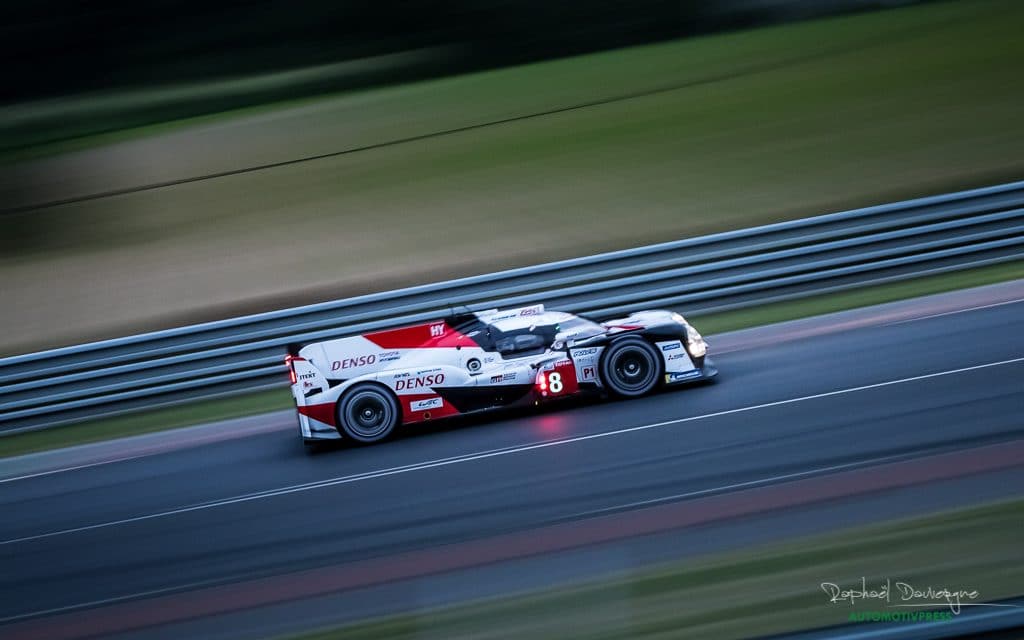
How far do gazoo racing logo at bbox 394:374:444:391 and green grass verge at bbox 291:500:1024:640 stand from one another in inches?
153

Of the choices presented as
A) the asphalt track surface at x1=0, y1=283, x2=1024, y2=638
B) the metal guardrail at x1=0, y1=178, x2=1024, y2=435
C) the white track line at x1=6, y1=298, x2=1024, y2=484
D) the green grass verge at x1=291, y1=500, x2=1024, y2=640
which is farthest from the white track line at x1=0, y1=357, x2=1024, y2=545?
the metal guardrail at x1=0, y1=178, x2=1024, y2=435

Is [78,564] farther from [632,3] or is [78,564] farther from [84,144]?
[632,3]

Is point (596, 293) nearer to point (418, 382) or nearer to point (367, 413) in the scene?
point (418, 382)

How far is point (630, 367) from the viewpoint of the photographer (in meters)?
9.23

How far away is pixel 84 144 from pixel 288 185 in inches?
203

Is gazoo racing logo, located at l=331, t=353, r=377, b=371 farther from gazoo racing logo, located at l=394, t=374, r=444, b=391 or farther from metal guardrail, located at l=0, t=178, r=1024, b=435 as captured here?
A: metal guardrail, located at l=0, t=178, r=1024, b=435

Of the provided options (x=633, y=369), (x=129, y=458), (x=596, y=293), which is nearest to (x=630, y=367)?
(x=633, y=369)

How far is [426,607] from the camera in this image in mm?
5637

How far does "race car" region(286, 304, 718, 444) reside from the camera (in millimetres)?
9195

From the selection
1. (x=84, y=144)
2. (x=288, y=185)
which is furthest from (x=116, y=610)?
(x=84, y=144)

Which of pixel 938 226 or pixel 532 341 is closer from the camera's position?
pixel 532 341

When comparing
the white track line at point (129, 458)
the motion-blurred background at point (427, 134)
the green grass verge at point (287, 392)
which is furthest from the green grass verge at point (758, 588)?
the motion-blurred background at point (427, 134)

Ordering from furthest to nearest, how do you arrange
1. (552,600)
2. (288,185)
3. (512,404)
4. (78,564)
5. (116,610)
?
(288,185), (512,404), (78,564), (116,610), (552,600)

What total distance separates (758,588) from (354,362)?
5.17 metres
